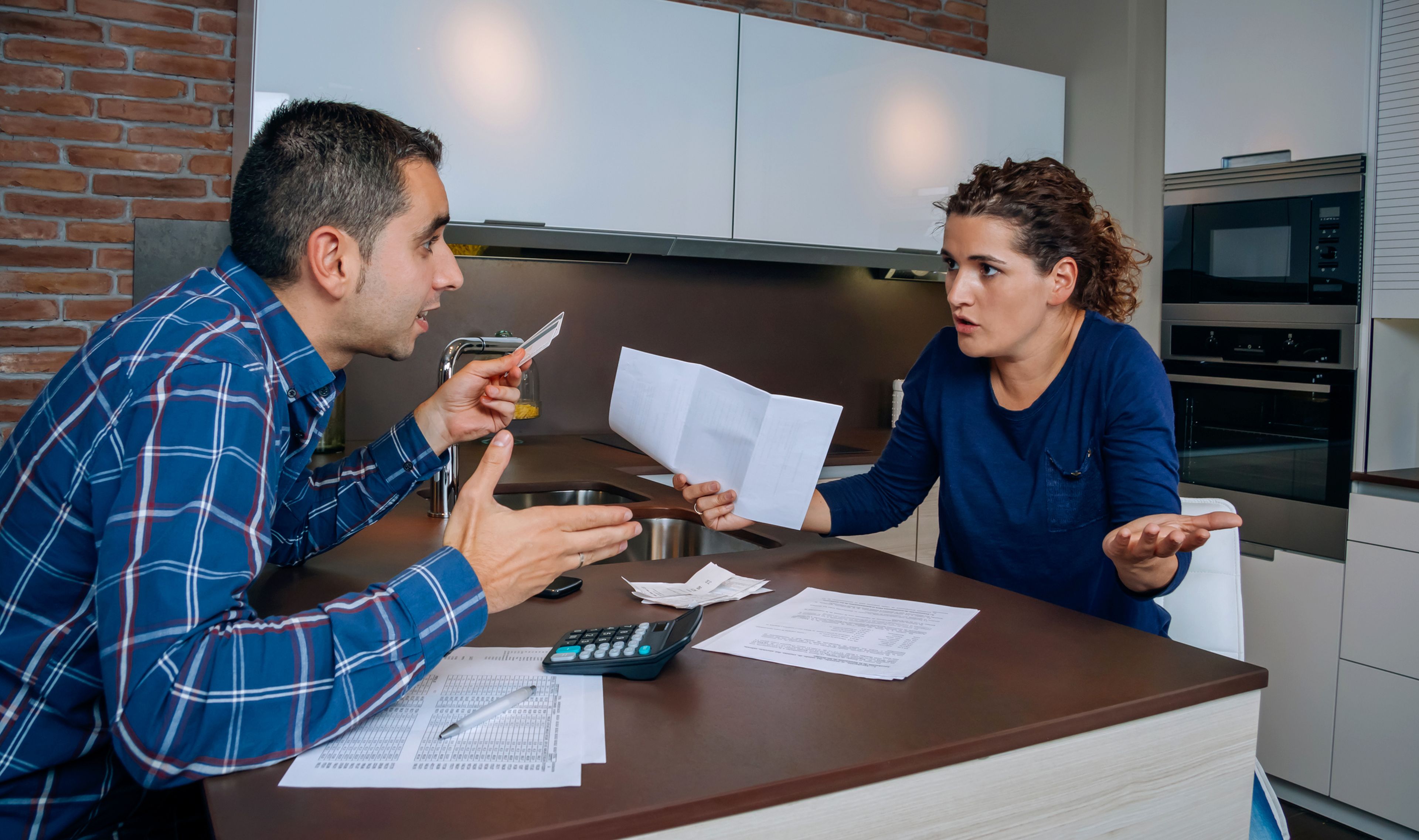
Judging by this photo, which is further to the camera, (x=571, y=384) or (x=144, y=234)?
(x=571, y=384)

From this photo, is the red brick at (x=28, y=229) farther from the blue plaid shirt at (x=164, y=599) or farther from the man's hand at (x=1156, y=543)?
the man's hand at (x=1156, y=543)

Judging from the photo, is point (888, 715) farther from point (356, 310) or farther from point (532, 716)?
point (356, 310)

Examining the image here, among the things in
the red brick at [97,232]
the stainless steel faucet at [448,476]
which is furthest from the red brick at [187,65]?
the stainless steel faucet at [448,476]

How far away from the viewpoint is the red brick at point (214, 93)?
2.56m

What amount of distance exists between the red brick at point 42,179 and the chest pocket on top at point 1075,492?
2390 mm

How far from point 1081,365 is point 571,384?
1.84 m

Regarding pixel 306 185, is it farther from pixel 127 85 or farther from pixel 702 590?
pixel 127 85

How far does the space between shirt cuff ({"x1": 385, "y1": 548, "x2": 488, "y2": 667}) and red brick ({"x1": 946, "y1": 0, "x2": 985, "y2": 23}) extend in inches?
134

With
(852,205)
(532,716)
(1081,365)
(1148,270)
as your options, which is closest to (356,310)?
(532,716)

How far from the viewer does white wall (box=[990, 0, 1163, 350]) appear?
10.0 feet

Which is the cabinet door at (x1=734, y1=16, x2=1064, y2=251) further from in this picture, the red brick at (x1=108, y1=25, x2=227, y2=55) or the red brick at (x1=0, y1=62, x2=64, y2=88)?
the red brick at (x1=0, y1=62, x2=64, y2=88)

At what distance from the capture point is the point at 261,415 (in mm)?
896

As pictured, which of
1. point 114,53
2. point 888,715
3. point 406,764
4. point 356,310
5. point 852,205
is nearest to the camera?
point 406,764

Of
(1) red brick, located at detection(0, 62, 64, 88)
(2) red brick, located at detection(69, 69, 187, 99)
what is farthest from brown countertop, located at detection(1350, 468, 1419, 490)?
(1) red brick, located at detection(0, 62, 64, 88)
